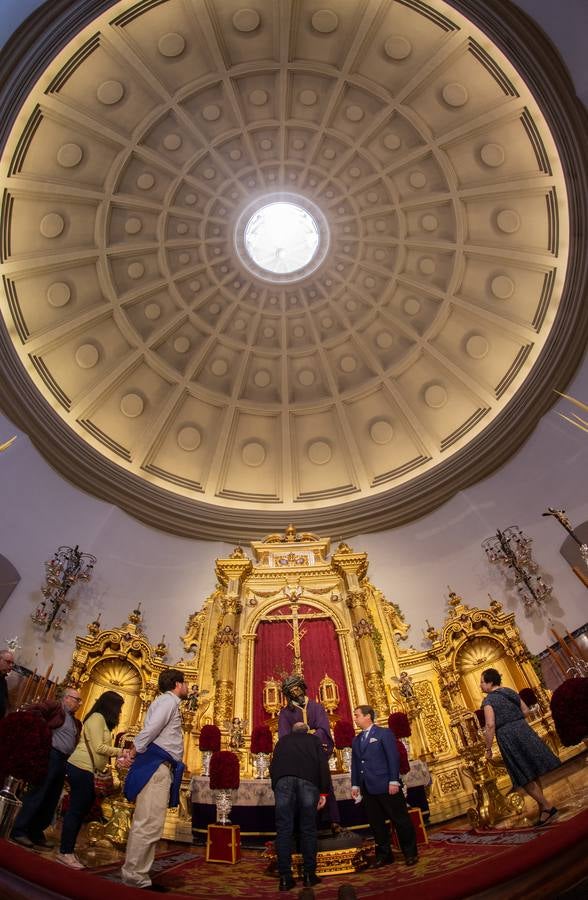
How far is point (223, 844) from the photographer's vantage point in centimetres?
645

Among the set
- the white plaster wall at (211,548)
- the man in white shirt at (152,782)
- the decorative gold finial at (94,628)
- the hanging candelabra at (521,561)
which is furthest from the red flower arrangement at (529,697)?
the decorative gold finial at (94,628)

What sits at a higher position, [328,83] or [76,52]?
[328,83]

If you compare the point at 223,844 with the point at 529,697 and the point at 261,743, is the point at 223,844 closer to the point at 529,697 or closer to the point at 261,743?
the point at 261,743

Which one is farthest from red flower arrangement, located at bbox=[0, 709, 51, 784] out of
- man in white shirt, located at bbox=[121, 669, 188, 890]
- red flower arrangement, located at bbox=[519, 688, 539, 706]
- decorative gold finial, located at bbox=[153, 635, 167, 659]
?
red flower arrangement, located at bbox=[519, 688, 539, 706]

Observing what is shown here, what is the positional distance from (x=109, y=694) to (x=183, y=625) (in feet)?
30.1

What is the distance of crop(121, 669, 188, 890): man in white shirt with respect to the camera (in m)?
3.96

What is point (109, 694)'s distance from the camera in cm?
579

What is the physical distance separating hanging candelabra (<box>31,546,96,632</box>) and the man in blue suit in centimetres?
993

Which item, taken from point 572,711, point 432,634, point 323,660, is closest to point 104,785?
point 572,711

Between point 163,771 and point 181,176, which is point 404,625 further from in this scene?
point 181,176

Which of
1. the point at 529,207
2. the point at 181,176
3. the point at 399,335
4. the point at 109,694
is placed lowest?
the point at 109,694

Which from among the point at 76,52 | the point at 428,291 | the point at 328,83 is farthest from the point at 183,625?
the point at 328,83

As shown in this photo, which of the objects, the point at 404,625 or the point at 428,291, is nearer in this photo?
the point at 404,625

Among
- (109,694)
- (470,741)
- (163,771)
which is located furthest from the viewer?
(470,741)
